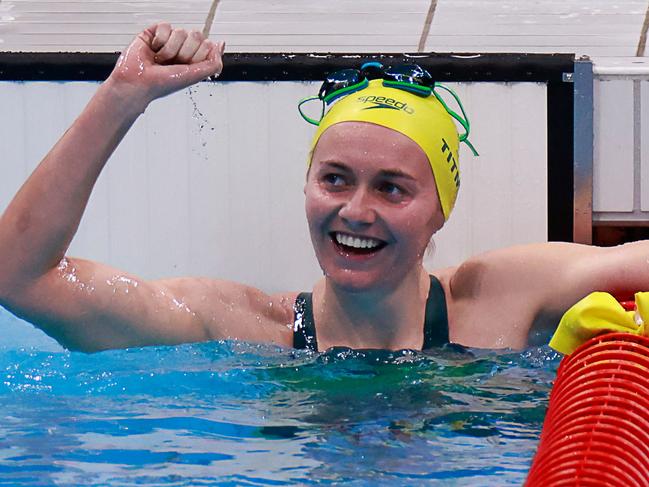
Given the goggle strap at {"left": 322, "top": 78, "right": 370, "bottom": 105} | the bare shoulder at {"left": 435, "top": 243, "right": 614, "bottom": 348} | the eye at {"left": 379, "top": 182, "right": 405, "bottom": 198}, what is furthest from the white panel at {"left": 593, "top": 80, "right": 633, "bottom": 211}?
the eye at {"left": 379, "top": 182, "right": 405, "bottom": 198}

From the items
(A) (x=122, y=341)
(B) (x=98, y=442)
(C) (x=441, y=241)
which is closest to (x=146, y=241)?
(C) (x=441, y=241)

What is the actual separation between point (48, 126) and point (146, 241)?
508 millimetres

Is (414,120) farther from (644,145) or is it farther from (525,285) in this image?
(644,145)

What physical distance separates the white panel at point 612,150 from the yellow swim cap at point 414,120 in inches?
38.5

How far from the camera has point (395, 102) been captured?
9.55ft

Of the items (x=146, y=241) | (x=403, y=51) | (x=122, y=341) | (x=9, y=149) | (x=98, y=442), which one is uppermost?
(x=403, y=51)

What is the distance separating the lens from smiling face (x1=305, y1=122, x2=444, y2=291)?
272cm

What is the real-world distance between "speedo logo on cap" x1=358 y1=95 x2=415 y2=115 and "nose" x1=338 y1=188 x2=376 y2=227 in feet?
0.90

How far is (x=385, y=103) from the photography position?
9.50 feet

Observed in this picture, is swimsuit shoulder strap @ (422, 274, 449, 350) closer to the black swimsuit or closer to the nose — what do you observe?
the black swimsuit

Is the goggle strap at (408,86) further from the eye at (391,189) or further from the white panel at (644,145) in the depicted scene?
the white panel at (644,145)

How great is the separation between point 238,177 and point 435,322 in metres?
1.20

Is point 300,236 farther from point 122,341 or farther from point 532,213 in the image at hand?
point 122,341

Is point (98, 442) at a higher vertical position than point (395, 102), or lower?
lower
